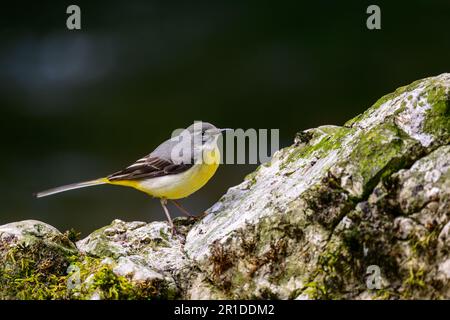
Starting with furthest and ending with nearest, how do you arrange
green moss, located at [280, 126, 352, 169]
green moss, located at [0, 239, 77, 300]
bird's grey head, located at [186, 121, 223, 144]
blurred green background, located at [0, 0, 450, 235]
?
blurred green background, located at [0, 0, 450, 235] → bird's grey head, located at [186, 121, 223, 144] → green moss, located at [280, 126, 352, 169] → green moss, located at [0, 239, 77, 300]

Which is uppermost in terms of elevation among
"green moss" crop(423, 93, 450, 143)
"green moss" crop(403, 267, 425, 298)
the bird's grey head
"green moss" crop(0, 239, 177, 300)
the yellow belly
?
"green moss" crop(423, 93, 450, 143)

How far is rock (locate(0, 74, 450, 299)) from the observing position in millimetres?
4273

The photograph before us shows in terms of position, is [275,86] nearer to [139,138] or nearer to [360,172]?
[139,138]

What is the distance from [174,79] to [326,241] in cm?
817

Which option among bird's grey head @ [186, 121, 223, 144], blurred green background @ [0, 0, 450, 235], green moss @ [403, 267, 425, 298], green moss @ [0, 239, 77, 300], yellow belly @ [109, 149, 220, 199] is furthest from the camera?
blurred green background @ [0, 0, 450, 235]

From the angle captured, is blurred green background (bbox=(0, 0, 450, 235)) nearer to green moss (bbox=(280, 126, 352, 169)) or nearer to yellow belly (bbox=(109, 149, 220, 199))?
yellow belly (bbox=(109, 149, 220, 199))

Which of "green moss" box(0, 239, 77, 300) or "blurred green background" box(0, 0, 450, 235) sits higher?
"blurred green background" box(0, 0, 450, 235)

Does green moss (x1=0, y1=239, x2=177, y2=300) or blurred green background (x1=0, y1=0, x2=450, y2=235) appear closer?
green moss (x1=0, y1=239, x2=177, y2=300)

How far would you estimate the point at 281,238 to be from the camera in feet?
15.2

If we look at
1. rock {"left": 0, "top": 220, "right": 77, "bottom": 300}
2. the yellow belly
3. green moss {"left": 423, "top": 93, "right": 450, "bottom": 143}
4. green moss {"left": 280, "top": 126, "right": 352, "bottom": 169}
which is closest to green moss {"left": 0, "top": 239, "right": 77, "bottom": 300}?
rock {"left": 0, "top": 220, "right": 77, "bottom": 300}

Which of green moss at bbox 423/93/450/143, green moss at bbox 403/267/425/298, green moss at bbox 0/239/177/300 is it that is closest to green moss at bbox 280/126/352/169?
green moss at bbox 423/93/450/143

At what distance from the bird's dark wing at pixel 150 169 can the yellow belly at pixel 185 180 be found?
0.05 m

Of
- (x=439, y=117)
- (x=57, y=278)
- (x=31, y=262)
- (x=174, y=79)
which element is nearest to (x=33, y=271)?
(x=31, y=262)

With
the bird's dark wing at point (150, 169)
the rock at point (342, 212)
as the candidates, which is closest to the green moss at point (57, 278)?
the rock at point (342, 212)
